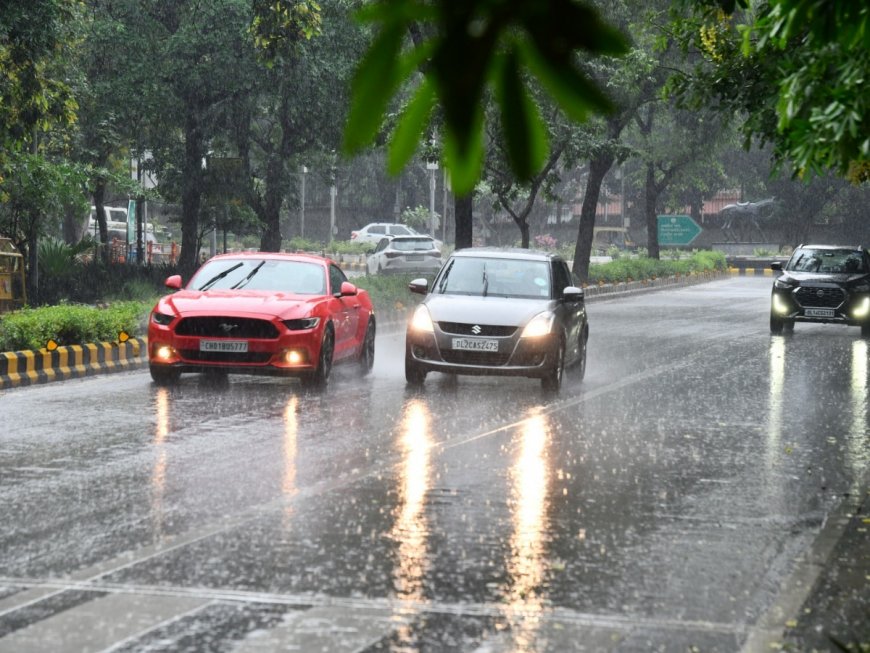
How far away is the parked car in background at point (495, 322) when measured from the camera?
15.9m

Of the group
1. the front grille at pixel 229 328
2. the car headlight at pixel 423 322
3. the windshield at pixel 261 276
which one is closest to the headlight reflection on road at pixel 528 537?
the car headlight at pixel 423 322

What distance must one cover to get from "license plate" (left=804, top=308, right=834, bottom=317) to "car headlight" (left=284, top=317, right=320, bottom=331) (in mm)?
13144

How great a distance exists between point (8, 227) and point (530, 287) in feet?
43.4

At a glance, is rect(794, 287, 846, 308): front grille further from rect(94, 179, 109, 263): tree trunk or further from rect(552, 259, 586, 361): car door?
rect(94, 179, 109, 263): tree trunk

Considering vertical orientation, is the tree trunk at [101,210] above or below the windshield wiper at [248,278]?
above

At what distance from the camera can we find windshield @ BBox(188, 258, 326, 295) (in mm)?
16828

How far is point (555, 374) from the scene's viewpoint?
16.1 m

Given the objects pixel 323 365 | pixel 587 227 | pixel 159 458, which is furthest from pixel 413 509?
pixel 587 227

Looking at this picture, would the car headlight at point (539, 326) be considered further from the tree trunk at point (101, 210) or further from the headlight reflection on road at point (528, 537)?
the tree trunk at point (101, 210)

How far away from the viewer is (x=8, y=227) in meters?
27.0

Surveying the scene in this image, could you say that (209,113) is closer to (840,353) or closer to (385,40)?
(840,353)

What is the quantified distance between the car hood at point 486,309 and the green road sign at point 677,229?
43086 mm

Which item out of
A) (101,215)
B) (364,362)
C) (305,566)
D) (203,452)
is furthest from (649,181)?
(305,566)

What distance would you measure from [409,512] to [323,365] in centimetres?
748
